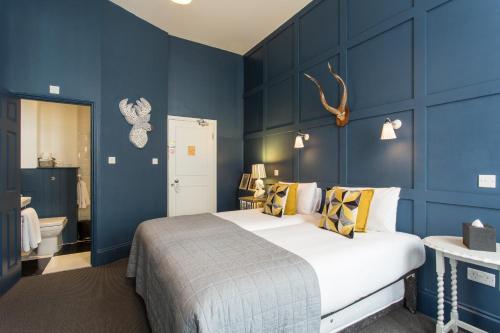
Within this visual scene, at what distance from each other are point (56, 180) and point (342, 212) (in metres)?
4.52

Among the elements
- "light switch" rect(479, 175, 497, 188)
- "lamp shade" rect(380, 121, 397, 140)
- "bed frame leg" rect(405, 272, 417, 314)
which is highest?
"lamp shade" rect(380, 121, 397, 140)

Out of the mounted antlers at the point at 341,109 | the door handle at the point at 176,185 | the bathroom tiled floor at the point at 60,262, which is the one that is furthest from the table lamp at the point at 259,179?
the bathroom tiled floor at the point at 60,262

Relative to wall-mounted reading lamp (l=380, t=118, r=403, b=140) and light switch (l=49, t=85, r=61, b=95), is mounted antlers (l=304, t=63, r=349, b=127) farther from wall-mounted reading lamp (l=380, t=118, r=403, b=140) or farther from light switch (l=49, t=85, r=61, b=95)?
light switch (l=49, t=85, r=61, b=95)

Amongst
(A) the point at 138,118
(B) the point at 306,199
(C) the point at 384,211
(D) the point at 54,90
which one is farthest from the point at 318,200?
(D) the point at 54,90

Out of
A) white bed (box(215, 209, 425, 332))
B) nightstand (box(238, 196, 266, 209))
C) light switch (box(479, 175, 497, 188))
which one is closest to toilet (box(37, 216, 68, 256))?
nightstand (box(238, 196, 266, 209))

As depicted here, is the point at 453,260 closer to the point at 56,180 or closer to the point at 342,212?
the point at 342,212

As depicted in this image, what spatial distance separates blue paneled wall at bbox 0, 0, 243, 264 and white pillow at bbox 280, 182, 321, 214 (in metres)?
2.18

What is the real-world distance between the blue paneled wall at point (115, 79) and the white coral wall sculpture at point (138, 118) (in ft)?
0.27

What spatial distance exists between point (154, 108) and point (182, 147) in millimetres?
861

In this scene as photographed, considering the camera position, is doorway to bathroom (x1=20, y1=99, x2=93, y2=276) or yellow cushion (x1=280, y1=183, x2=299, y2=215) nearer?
yellow cushion (x1=280, y1=183, x2=299, y2=215)

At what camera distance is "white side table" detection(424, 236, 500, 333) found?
1500mm

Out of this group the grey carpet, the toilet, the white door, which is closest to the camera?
the grey carpet

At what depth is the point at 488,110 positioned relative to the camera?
1.84 metres

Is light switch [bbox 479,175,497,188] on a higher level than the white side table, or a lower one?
higher
